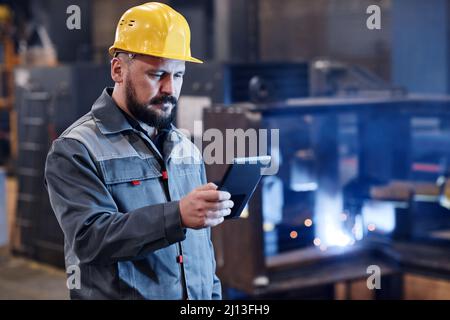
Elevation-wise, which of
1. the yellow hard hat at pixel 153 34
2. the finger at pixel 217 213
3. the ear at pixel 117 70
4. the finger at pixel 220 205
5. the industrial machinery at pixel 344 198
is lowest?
the industrial machinery at pixel 344 198

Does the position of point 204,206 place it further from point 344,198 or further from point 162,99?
point 344,198

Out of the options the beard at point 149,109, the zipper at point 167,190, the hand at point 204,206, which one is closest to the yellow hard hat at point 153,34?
the beard at point 149,109

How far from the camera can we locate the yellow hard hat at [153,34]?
207cm

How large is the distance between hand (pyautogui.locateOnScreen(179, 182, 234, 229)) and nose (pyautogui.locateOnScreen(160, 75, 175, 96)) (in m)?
0.34

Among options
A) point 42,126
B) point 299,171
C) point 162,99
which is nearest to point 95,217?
point 162,99

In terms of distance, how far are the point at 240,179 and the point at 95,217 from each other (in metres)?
0.40

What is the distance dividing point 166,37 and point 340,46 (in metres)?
13.6

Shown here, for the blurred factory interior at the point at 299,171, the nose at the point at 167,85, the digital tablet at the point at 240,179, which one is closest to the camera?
the digital tablet at the point at 240,179

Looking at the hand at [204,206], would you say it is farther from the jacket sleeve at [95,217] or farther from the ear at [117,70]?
the ear at [117,70]

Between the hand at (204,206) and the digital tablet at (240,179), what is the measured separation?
3.2 inches

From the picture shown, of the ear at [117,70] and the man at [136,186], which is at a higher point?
the ear at [117,70]

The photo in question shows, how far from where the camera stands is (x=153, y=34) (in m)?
2.08

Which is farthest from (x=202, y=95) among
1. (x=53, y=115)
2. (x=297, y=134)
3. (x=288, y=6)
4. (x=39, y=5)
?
(x=288, y=6)

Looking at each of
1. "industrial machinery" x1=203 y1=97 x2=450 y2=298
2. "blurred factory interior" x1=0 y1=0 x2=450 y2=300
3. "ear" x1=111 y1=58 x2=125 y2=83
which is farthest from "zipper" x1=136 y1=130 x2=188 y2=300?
"industrial machinery" x1=203 y1=97 x2=450 y2=298
